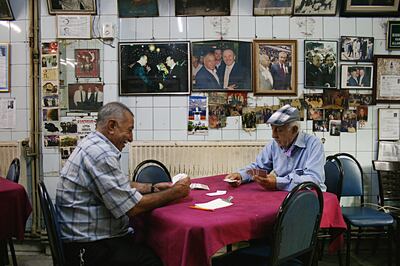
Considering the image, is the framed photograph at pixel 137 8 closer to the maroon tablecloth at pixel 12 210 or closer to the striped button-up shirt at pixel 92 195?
the maroon tablecloth at pixel 12 210

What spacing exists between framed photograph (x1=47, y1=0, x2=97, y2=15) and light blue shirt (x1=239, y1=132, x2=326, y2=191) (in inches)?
86.7

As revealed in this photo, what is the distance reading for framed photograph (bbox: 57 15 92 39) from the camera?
389 cm

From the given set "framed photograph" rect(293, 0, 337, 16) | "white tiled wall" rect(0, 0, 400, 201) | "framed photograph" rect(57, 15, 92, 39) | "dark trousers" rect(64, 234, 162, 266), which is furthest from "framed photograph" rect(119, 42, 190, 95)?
"dark trousers" rect(64, 234, 162, 266)

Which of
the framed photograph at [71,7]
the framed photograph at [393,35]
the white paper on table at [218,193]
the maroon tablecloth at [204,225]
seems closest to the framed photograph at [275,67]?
the framed photograph at [393,35]

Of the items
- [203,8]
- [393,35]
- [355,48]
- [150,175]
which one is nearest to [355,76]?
[355,48]

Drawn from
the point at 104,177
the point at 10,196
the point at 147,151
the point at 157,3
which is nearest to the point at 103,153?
the point at 104,177

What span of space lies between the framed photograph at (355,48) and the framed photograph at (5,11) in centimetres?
335

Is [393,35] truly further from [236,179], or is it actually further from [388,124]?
[236,179]

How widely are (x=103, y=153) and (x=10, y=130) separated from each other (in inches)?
104

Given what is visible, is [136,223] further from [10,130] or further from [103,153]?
[10,130]

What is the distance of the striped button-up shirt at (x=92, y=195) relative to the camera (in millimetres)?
1952

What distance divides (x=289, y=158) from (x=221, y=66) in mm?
1538

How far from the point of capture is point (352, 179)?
3826 millimetres

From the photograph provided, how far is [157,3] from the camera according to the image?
403 centimetres
